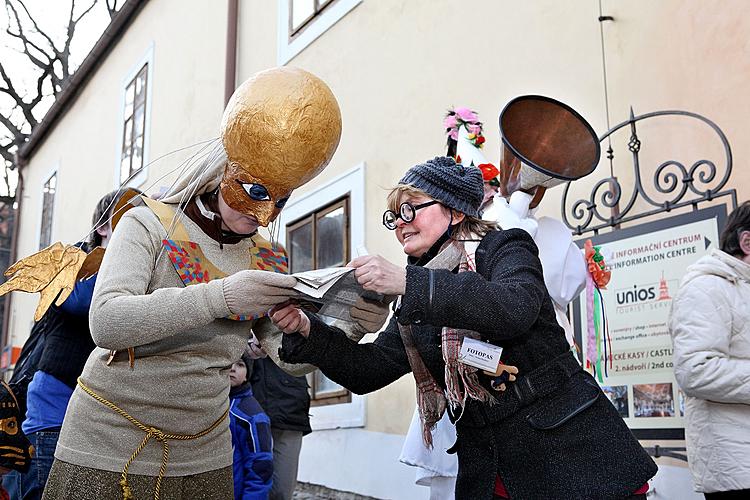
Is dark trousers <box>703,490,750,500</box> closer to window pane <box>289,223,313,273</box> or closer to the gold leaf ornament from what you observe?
the gold leaf ornament

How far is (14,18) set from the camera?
66.8 ft

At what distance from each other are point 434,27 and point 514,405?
197 inches

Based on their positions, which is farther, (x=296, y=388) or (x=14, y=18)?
(x=14, y=18)

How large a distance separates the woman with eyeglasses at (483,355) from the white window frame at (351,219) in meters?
4.16

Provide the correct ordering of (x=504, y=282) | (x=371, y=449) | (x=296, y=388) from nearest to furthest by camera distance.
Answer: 1. (x=504, y=282)
2. (x=296, y=388)
3. (x=371, y=449)

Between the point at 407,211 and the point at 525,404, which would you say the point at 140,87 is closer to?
the point at 407,211

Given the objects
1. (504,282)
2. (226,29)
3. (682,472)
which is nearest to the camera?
(504,282)

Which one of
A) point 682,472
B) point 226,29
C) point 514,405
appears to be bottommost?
point 682,472

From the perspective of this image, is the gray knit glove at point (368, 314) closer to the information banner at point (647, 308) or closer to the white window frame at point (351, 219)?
the information banner at point (647, 308)

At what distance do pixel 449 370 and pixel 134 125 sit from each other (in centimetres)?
1235

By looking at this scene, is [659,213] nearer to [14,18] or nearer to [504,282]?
[504,282]

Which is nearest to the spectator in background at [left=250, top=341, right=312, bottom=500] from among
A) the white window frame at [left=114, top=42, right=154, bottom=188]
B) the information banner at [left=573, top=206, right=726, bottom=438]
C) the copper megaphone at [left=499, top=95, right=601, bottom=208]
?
the information banner at [left=573, top=206, right=726, bottom=438]

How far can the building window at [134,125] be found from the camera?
1330cm

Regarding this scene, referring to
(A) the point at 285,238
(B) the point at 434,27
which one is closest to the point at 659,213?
(B) the point at 434,27
